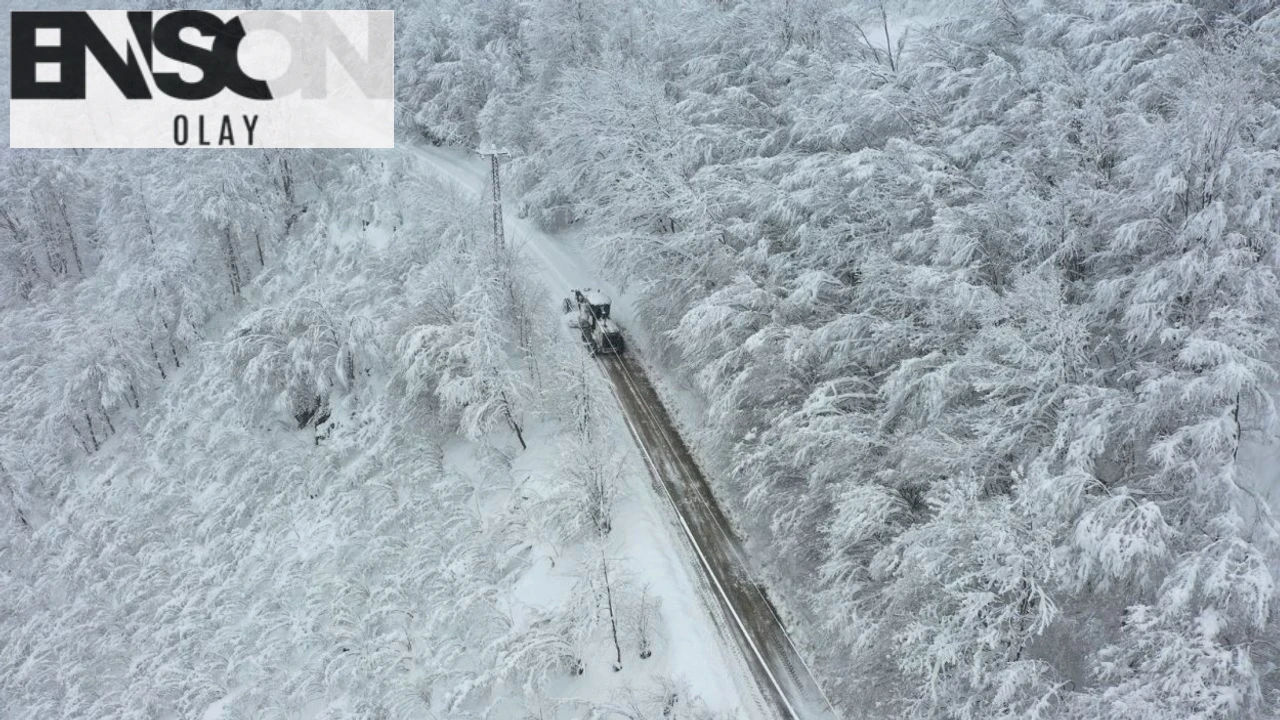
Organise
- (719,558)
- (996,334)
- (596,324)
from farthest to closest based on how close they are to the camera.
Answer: (596,324) → (719,558) → (996,334)

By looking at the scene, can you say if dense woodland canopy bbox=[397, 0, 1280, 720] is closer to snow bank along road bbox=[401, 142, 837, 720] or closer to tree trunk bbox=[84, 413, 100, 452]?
snow bank along road bbox=[401, 142, 837, 720]

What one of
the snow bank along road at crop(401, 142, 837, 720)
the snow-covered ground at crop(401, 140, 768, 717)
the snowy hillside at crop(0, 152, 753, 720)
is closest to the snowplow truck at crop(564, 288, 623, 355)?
the snow bank along road at crop(401, 142, 837, 720)

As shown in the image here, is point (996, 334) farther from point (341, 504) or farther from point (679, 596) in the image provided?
point (341, 504)

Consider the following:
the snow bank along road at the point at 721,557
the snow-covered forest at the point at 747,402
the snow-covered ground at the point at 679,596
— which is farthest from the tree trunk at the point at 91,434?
the snow bank along road at the point at 721,557

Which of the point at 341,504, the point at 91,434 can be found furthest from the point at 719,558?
the point at 91,434

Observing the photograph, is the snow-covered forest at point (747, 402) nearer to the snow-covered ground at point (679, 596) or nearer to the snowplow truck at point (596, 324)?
the snow-covered ground at point (679, 596)
